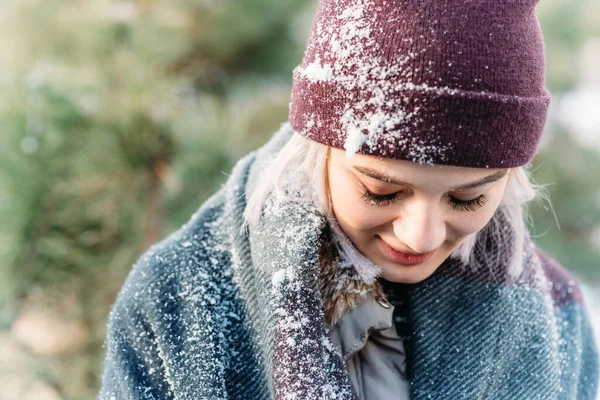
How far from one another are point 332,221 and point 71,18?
1.24 meters

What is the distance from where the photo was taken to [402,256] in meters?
0.94

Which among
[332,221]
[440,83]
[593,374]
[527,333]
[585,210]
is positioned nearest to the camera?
[440,83]

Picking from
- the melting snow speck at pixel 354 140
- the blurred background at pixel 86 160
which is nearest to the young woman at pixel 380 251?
the melting snow speck at pixel 354 140

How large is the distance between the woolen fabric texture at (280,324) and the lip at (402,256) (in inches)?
4.4

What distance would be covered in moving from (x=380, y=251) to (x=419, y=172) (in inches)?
7.1

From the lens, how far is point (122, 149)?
1.55m

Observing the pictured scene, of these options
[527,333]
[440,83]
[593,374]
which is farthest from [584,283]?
[440,83]

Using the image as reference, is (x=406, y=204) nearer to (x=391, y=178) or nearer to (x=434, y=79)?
(x=391, y=178)

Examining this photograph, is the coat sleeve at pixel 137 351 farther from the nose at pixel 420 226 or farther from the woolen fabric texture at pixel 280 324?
the nose at pixel 420 226

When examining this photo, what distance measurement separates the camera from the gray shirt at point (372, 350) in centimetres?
100

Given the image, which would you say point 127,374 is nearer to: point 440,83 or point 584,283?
point 440,83

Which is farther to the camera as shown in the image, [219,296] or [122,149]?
[122,149]

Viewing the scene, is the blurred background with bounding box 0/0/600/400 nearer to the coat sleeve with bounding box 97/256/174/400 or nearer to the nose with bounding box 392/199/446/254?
the coat sleeve with bounding box 97/256/174/400

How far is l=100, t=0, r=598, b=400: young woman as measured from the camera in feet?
2.62
